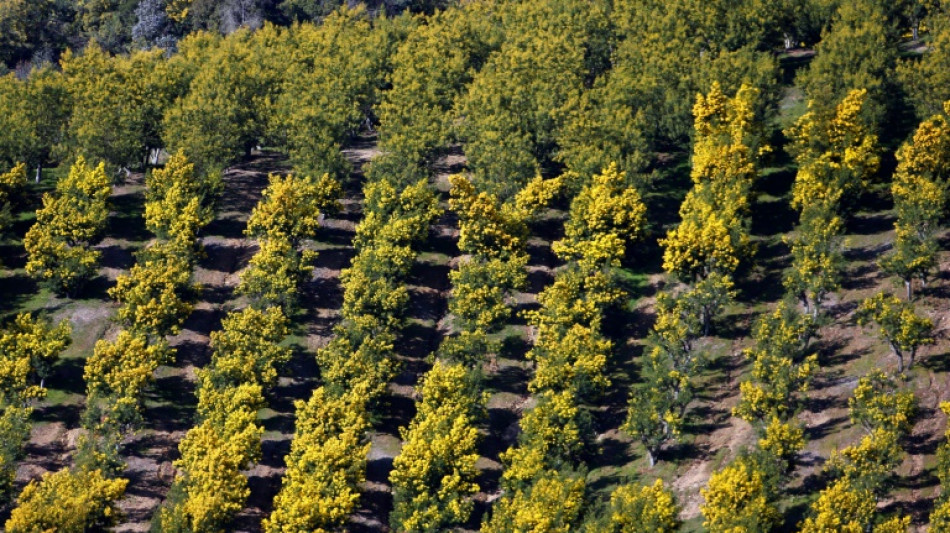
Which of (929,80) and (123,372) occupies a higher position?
(929,80)

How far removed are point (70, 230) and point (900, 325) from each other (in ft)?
240

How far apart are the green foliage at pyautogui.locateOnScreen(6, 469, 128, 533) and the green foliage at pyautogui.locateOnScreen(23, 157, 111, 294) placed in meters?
26.1

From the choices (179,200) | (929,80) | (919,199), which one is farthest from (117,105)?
(929,80)

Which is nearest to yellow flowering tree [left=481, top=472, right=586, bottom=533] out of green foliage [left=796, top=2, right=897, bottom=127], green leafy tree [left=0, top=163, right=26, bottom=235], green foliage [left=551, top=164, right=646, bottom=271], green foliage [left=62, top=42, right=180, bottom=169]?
green foliage [left=551, top=164, right=646, bottom=271]

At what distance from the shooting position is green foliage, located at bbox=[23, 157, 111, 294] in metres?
121

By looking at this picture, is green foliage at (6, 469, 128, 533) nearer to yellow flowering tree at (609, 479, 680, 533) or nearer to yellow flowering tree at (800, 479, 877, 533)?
yellow flowering tree at (609, 479, 680, 533)

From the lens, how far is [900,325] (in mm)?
100812

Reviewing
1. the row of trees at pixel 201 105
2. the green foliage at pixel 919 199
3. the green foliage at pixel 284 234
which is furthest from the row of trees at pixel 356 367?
the green foliage at pixel 919 199

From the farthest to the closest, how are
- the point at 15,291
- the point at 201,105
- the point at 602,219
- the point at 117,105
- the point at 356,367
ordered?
the point at 117,105 → the point at 201,105 → the point at 15,291 → the point at 602,219 → the point at 356,367

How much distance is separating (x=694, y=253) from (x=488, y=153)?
25.7 metres

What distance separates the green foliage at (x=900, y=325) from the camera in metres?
100

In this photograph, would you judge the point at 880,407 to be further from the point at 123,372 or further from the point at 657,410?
the point at 123,372

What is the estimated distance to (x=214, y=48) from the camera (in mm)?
163125

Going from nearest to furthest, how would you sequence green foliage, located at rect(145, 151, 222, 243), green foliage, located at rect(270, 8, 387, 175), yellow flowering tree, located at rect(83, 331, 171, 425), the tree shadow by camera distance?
yellow flowering tree, located at rect(83, 331, 171, 425)
the tree shadow
green foliage, located at rect(145, 151, 222, 243)
green foliage, located at rect(270, 8, 387, 175)
